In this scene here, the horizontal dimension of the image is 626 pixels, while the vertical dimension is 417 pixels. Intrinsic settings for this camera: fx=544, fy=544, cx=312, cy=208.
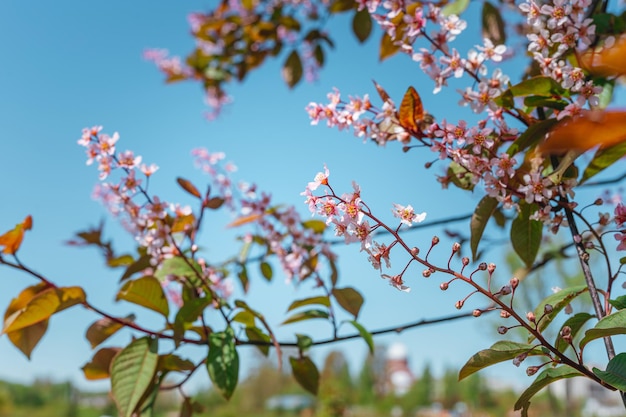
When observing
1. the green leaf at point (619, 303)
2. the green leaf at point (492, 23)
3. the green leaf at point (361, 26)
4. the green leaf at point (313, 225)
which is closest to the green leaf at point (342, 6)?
the green leaf at point (361, 26)

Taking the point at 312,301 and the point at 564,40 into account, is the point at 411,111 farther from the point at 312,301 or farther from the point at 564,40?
the point at 312,301

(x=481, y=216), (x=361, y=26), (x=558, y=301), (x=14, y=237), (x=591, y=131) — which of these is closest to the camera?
(x=591, y=131)

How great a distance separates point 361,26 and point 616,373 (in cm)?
87

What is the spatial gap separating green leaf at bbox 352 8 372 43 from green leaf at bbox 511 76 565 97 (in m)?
0.58

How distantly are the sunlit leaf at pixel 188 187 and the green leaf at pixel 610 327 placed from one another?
643 mm

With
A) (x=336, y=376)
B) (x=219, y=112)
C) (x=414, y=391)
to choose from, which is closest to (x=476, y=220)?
(x=219, y=112)

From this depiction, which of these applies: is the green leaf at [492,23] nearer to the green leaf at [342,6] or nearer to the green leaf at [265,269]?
the green leaf at [342,6]

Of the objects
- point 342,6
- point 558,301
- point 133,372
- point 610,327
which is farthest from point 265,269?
point 610,327

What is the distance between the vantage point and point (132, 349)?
80cm

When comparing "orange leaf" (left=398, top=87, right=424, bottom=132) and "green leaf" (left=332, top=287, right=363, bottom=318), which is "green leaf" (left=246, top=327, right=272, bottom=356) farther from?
"orange leaf" (left=398, top=87, right=424, bottom=132)

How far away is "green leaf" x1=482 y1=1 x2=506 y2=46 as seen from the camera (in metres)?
1.00

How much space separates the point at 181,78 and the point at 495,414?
588 inches

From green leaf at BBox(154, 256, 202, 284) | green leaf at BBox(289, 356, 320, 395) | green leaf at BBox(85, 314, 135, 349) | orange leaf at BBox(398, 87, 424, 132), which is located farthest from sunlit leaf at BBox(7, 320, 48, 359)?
orange leaf at BBox(398, 87, 424, 132)

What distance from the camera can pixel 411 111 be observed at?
648 millimetres
